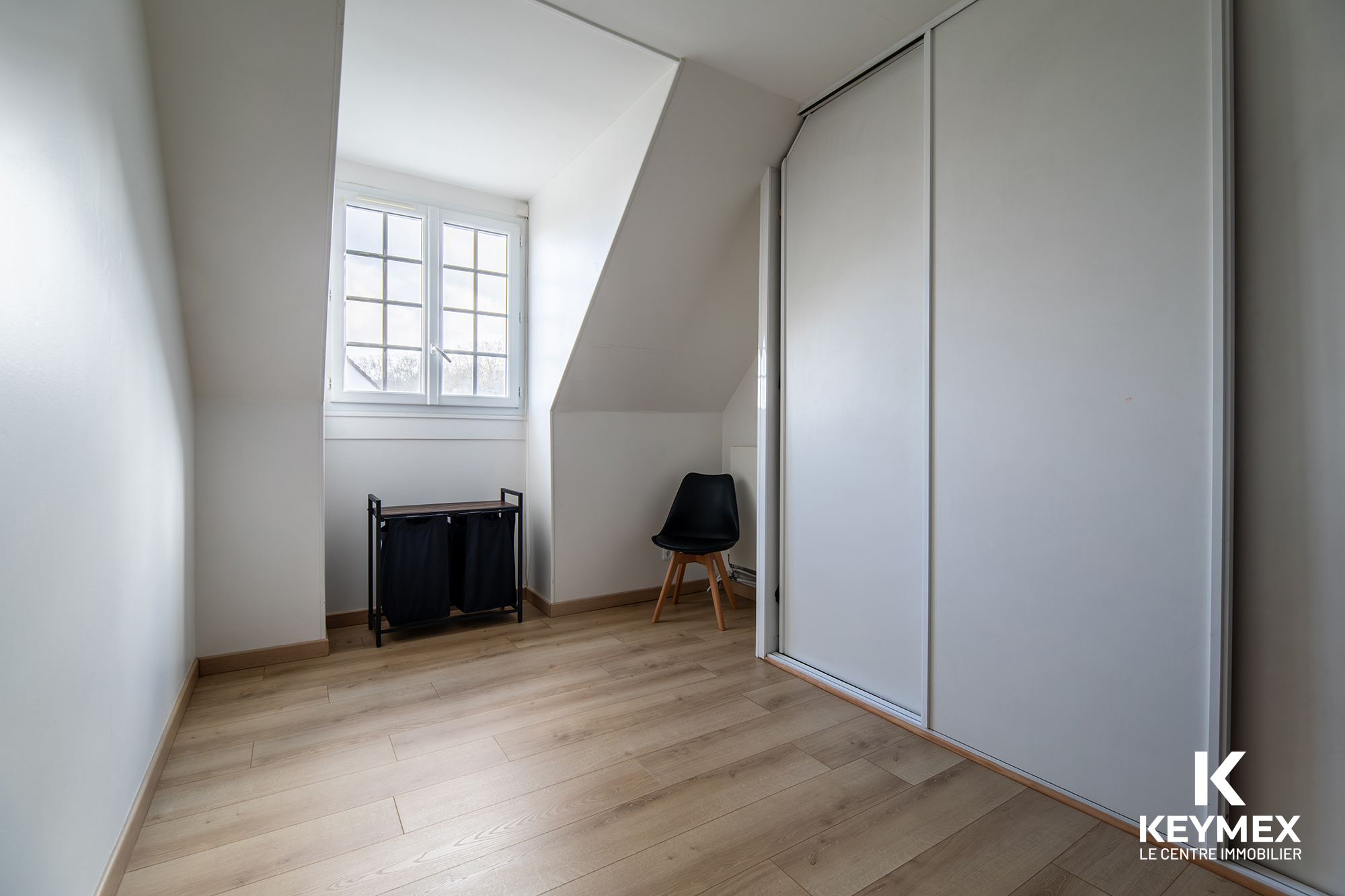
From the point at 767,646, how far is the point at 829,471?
92cm

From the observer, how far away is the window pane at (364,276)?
3.42 m

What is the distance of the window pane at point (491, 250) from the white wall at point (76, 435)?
1932mm

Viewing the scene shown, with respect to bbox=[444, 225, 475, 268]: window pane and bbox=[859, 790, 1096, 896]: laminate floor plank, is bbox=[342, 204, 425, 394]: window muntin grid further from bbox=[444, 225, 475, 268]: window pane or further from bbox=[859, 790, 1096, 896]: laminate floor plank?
bbox=[859, 790, 1096, 896]: laminate floor plank

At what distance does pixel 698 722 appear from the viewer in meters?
2.27

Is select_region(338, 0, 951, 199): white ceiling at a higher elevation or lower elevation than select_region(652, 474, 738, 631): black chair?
higher

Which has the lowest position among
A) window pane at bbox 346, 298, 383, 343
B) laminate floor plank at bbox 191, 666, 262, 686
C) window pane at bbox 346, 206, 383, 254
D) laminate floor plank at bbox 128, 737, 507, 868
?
laminate floor plank at bbox 128, 737, 507, 868

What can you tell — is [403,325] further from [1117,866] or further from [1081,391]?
[1117,866]

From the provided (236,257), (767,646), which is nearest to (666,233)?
(236,257)

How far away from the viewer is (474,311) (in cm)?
379

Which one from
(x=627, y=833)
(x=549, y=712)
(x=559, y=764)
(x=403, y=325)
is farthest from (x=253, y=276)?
(x=627, y=833)

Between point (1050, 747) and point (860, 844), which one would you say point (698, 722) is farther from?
point (1050, 747)

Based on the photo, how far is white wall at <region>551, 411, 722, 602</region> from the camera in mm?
3623

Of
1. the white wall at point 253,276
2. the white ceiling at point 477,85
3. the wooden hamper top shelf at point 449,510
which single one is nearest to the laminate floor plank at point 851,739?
the wooden hamper top shelf at point 449,510

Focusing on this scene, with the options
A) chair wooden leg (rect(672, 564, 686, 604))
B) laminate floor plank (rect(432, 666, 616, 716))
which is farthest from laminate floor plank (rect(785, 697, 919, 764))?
chair wooden leg (rect(672, 564, 686, 604))
